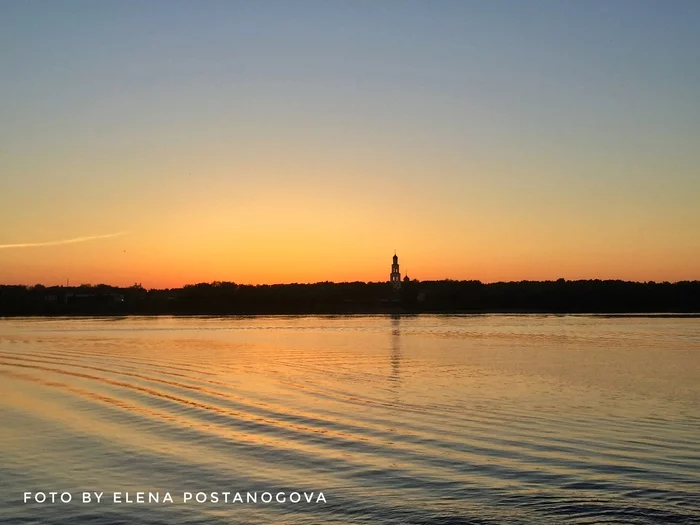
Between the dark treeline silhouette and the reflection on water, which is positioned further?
the dark treeline silhouette

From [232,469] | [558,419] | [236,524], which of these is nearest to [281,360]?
[558,419]

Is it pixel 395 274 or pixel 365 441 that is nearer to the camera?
pixel 365 441

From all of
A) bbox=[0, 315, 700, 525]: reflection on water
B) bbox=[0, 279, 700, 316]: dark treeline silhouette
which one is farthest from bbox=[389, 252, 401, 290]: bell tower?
bbox=[0, 315, 700, 525]: reflection on water

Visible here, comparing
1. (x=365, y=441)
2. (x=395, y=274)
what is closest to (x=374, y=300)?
(x=395, y=274)

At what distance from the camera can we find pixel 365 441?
1496 centimetres

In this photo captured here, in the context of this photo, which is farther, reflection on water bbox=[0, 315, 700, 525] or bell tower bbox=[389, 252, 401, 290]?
bell tower bbox=[389, 252, 401, 290]

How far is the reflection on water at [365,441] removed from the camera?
10.3 m

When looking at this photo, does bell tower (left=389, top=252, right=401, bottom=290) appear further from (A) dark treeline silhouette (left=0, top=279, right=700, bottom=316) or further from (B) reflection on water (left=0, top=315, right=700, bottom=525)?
(B) reflection on water (left=0, top=315, right=700, bottom=525)

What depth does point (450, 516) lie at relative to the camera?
9742mm

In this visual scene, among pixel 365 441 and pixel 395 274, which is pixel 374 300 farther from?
pixel 365 441

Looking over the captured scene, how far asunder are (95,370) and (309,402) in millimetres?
13519

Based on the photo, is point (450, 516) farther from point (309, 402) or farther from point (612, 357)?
point (612, 357)

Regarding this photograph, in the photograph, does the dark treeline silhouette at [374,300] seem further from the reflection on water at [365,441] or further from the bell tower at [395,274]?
the reflection on water at [365,441]

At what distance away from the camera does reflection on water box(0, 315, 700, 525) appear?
1031cm
